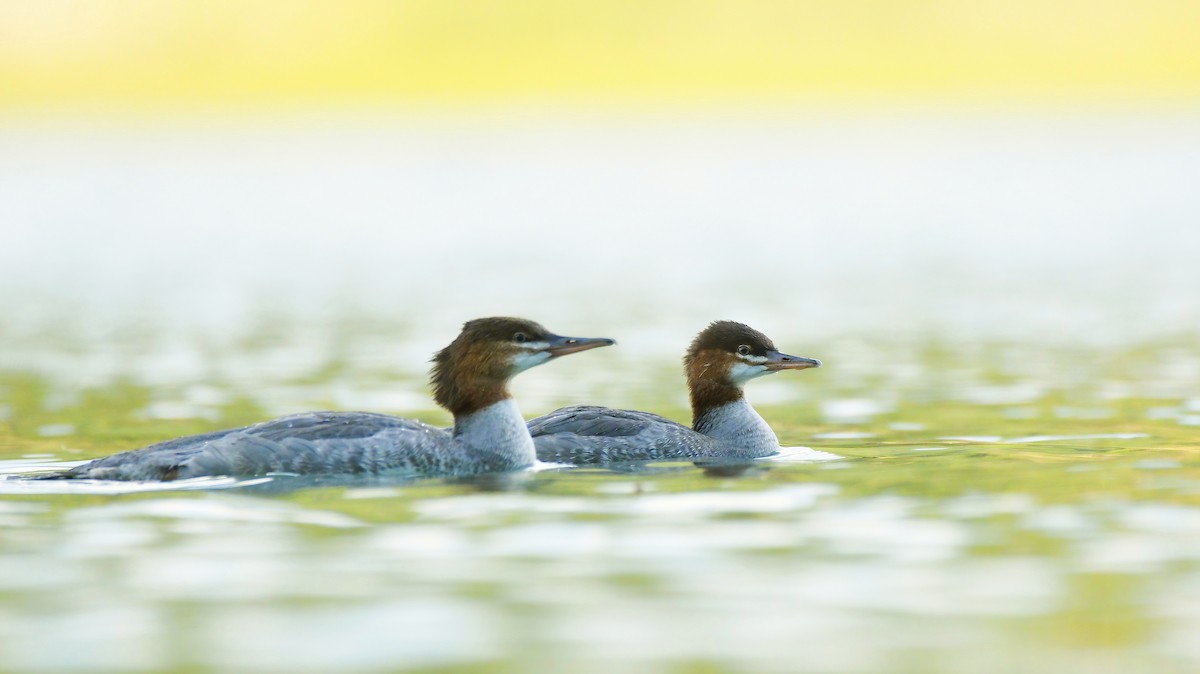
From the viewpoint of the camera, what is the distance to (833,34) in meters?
117

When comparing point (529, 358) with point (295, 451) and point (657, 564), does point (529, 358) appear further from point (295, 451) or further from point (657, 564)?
point (657, 564)

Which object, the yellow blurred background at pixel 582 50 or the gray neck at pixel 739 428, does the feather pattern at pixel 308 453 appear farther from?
the yellow blurred background at pixel 582 50

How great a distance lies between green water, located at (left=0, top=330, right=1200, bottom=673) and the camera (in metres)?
7.69

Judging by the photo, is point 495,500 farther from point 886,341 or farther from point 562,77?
point 562,77

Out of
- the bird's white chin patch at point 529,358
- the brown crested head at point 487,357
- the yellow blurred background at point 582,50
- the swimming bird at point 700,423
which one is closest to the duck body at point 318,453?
the brown crested head at point 487,357

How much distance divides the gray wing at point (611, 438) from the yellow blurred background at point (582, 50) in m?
95.4

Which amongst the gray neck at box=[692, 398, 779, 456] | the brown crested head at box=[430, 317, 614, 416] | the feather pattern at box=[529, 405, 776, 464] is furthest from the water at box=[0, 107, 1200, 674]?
the brown crested head at box=[430, 317, 614, 416]

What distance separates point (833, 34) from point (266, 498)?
108822 mm

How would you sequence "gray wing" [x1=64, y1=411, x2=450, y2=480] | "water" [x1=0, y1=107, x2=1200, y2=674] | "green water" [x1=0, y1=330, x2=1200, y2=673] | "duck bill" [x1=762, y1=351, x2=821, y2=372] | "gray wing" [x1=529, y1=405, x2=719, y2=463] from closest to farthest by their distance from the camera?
"green water" [x1=0, y1=330, x2=1200, y2=673], "water" [x1=0, y1=107, x2=1200, y2=674], "gray wing" [x1=64, y1=411, x2=450, y2=480], "gray wing" [x1=529, y1=405, x2=719, y2=463], "duck bill" [x1=762, y1=351, x2=821, y2=372]

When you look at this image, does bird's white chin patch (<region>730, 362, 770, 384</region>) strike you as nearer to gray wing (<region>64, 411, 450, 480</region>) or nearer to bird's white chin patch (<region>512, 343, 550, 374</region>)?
bird's white chin patch (<region>512, 343, 550, 374</region>)

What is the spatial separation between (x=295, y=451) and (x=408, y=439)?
0.74 meters

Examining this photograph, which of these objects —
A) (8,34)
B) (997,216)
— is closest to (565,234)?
(997,216)

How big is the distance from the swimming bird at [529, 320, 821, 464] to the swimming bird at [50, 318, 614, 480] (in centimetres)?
59

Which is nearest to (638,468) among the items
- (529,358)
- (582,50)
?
(529,358)
